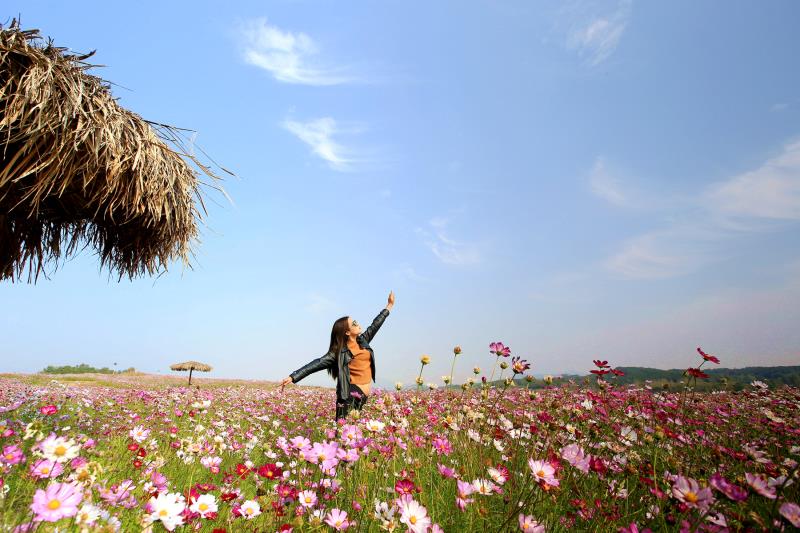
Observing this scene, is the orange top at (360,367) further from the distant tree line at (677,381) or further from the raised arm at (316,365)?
the distant tree line at (677,381)

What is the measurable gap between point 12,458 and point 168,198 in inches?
173

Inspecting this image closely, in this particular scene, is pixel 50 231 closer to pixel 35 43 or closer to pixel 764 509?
pixel 35 43

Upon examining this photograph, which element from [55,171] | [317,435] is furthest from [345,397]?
[55,171]

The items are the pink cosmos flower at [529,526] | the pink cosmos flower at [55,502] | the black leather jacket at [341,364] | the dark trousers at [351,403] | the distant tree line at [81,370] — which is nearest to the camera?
the pink cosmos flower at [55,502]

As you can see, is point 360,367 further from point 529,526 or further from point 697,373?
point 529,526

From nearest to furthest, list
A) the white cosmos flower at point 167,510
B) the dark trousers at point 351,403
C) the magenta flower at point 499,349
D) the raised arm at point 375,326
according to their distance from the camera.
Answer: the white cosmos flower at point 167,510 < the magenta flower at point 499,349 < the dark trousers at point 351,403 < the raised arm at point 375,326

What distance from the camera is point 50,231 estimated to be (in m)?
7.09

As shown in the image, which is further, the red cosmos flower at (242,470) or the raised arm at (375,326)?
the raised arm at (375,326)

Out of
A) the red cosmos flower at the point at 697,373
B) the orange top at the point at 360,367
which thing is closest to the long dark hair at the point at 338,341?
the orange top at the point at 360,367

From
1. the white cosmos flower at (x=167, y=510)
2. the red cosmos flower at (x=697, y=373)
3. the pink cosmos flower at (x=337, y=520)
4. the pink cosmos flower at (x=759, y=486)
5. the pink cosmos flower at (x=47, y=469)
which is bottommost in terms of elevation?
the pink cosmos flower at (x=337, y=520)

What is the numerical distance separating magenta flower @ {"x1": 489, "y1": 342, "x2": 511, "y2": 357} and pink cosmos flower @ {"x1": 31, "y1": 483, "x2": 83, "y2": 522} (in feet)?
8.92

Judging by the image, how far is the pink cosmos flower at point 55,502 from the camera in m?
1.38

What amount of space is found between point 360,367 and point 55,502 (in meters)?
5.51

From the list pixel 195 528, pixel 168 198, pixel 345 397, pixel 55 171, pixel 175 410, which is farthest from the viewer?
pixel 175 410
